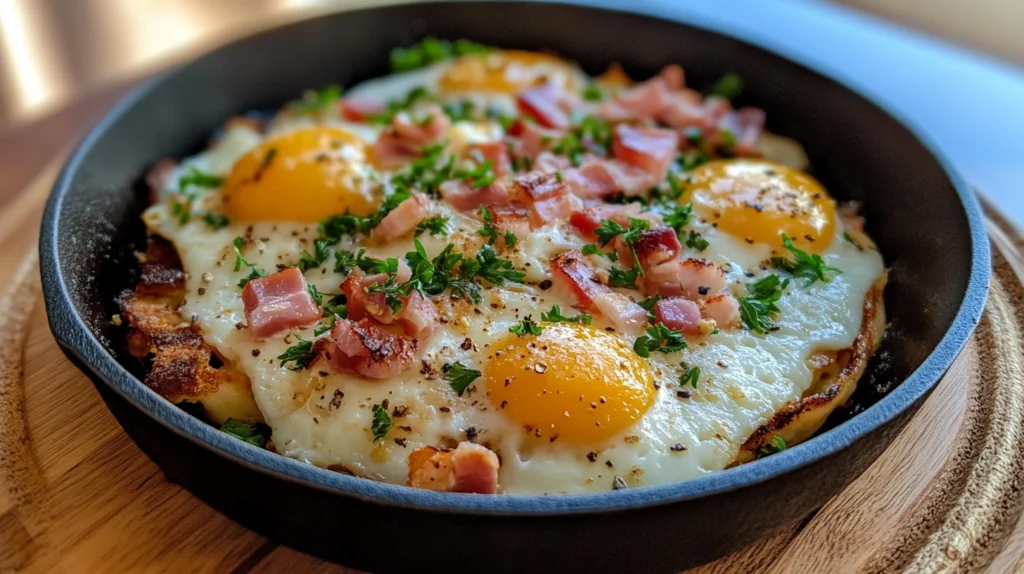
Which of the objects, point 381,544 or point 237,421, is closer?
point 381,544

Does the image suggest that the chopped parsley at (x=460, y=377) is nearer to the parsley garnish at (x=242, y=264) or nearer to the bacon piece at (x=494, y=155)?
the parsley garnish at (x=242, y=264)

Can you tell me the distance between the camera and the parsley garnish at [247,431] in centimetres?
248

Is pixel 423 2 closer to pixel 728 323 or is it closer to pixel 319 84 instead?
pixel 319 84

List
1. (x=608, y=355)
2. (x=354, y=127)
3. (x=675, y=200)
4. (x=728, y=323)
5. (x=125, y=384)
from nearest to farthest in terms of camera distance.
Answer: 1. (x=125, y=384)
2. (x=608, y=355)
3. (x=728, y=323)
4. (x=675, y=200)
5. (x=354, y=127)

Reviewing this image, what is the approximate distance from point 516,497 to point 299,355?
970 millimetres

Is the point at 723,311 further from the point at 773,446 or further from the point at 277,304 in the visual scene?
the point at 277,304

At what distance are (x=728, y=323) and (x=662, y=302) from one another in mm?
226

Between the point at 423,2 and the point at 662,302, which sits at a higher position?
the point at 423,2

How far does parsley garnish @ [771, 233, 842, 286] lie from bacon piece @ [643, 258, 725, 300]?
0.29 meters

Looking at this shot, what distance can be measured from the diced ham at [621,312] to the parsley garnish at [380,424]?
0.78 m

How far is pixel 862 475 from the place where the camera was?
2471mm

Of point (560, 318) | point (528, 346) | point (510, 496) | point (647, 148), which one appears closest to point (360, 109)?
point (647, 148)

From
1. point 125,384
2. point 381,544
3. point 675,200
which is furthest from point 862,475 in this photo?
point 125,384

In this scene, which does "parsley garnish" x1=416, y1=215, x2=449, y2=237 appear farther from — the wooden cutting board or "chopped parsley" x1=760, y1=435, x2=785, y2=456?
"chopped parsley" x1=760, y1=435, x2=785, y2=456
